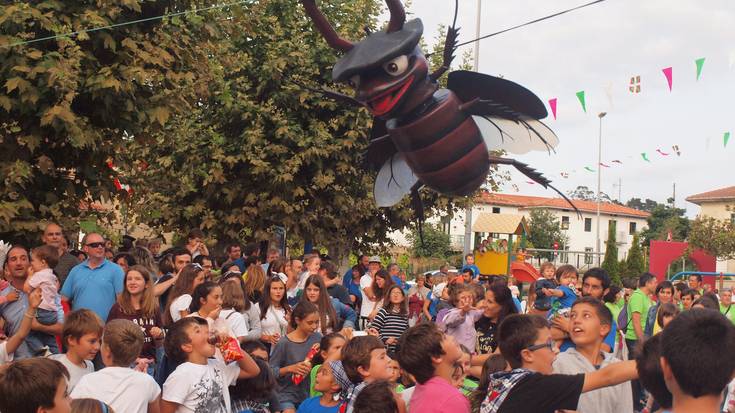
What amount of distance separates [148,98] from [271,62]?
6.79 meters

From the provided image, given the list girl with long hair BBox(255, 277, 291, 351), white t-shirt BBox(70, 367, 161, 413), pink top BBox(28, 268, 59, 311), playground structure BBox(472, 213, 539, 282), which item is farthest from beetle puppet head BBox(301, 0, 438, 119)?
playground structure BBox(472, 213, 539, 282)

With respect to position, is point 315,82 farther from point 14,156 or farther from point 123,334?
point 123,334

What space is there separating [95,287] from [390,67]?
173 inches

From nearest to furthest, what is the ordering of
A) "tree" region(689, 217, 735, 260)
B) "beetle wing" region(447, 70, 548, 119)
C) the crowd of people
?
the crowd of people, "beetle wing" region(447, 70, 548, 119), "tree" region(689, 217, 735, 260)

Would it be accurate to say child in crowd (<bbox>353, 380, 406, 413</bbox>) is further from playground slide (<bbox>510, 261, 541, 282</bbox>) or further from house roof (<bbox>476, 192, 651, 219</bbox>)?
house roof (<bbox>476, 192, 651, 219</bbox>)

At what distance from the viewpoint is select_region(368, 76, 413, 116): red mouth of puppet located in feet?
35.9

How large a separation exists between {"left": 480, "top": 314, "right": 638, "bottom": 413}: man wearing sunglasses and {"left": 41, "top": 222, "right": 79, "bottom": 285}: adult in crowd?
6470 millimetres

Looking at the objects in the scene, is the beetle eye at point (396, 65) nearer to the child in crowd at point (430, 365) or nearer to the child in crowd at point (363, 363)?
the child in crowd at point (363, 363)

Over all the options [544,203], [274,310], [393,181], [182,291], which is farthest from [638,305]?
[544,203]

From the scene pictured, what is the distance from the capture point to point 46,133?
36.5 ft

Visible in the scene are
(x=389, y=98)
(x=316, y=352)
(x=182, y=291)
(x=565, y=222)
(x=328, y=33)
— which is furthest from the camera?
(x=565, y=222)

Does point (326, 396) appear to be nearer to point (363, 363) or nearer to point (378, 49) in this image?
point (363, 363)

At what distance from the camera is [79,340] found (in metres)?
5.84

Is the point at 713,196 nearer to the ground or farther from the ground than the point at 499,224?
farther from the ground
